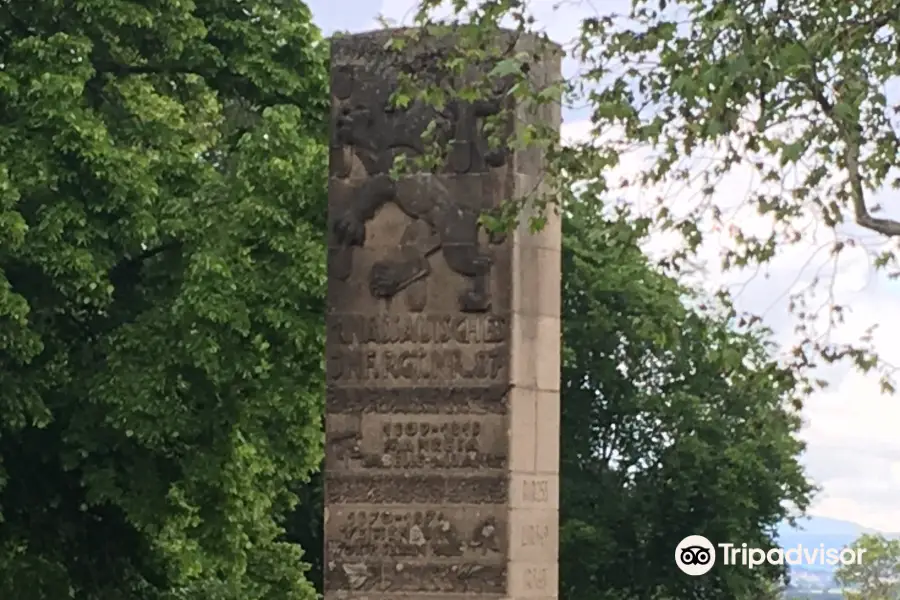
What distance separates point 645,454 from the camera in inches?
1614

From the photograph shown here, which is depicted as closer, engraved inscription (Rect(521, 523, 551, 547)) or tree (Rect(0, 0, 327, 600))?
engraved inscription (Rect(521, 523, 551, 547))

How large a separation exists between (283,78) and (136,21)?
63.0 inches

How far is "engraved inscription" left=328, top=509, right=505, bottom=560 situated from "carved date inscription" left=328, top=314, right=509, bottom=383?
0.89 m

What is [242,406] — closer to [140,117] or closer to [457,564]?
[140,117]

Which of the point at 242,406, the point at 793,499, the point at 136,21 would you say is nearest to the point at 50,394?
the point at 242,406

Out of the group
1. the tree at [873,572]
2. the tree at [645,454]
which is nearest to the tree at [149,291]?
the tree at [645,454]

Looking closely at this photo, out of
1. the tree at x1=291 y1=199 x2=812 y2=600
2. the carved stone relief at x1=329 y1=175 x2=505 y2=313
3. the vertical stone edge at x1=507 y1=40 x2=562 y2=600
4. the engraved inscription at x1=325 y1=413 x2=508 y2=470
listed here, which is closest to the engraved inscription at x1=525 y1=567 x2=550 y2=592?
the vertical stone edge at x1=507 y1=40 x2=562 y2=600

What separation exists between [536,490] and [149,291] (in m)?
9.22

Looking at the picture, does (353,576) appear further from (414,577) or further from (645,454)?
(645,454)

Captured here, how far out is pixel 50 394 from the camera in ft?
81.3

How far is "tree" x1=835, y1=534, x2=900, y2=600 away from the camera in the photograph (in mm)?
75250

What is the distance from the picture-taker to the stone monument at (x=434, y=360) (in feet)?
55.8

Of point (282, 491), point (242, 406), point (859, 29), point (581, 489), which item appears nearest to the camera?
point (859, 29)

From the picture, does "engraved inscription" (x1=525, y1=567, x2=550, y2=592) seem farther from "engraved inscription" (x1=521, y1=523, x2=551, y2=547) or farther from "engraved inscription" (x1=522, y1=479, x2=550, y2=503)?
"engraved inscription" (x1=522, y1=479, x2=550, y2=503)
